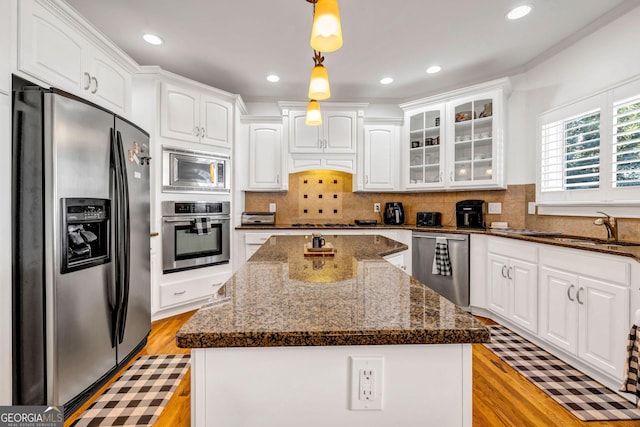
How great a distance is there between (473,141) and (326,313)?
131 inches

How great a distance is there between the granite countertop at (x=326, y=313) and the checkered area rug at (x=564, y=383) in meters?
1.53

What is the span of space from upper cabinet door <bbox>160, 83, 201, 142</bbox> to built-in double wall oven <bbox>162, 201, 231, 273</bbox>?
705 millimetres

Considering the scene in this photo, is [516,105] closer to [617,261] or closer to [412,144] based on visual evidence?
[412,144]

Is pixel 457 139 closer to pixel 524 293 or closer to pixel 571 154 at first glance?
pixel 571 154

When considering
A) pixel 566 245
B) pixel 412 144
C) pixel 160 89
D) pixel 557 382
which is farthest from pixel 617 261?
pixel 160 89

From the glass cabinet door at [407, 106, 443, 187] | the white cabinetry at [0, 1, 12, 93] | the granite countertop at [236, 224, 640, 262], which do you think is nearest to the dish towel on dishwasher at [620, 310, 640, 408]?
the granite countertop at [236, 224, 640, 262]

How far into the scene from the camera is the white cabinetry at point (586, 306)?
176 centimetres

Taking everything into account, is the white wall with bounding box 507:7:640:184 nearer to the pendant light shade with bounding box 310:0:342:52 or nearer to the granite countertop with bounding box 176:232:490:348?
the pendant light shade with bounding box 310:0:342:52

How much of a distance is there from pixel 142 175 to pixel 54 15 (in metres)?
1.03

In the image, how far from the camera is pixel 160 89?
2.94m

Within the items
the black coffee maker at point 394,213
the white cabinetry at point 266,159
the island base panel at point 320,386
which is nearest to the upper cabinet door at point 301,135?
the white cabinetry at point 266,159

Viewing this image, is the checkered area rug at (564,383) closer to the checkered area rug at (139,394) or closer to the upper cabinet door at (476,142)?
the upper cabinet door at (476,142)

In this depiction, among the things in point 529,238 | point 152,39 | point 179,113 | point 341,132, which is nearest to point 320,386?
point 529,238

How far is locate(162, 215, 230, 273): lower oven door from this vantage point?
2.98 m
